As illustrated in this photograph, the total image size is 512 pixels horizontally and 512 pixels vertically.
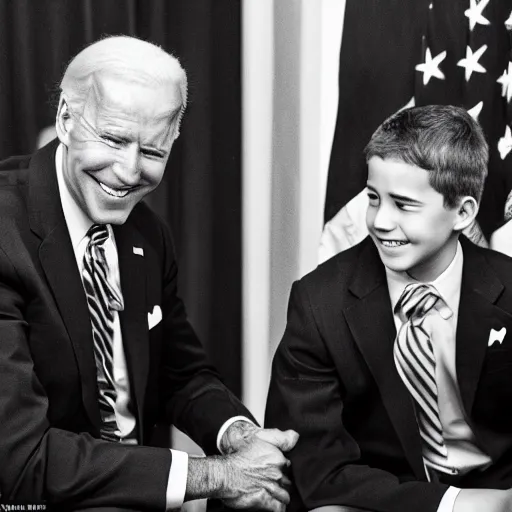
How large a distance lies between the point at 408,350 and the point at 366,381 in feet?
0.52

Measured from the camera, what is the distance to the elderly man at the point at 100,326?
194 cm

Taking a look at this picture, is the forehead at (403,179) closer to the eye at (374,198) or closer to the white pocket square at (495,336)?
the eye at (374,198)

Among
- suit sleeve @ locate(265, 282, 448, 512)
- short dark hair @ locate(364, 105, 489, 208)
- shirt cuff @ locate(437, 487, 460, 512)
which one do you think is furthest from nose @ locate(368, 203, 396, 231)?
shirt cuff @ locate(437, 487, 460, 512)

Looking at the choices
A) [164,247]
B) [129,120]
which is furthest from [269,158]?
[129,120]

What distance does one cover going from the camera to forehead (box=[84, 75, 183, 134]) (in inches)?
80.9

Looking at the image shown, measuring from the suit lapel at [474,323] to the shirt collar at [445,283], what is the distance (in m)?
0.02

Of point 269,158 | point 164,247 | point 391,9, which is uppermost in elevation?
point 391,9

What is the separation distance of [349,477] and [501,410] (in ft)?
1.58

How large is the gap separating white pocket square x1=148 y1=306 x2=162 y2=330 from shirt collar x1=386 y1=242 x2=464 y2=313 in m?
0.65

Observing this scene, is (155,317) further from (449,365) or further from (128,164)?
(449,365)

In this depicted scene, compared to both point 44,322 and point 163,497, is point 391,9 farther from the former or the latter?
point 163,497

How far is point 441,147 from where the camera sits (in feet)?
7.03

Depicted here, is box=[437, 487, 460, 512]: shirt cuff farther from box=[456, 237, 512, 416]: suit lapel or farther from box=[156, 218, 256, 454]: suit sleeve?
box=[156, 218, 256, 454]: suit sleeve

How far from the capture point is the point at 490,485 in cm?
225
